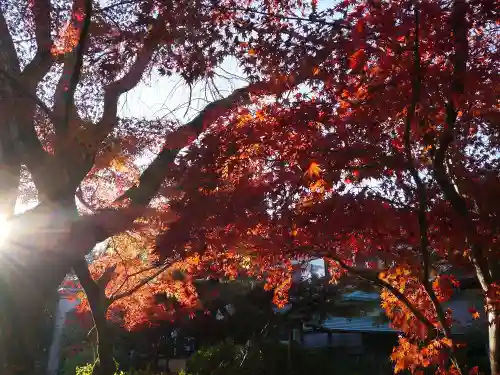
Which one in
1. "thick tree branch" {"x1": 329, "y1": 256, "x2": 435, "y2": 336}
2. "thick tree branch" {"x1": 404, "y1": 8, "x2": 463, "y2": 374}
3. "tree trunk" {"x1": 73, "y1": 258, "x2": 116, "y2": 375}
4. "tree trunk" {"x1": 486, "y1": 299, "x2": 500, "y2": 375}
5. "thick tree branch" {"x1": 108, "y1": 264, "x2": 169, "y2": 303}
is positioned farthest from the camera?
"thick tree branch" {"x1": 108, "y1": 264, "x2": 169, "y2": 303}

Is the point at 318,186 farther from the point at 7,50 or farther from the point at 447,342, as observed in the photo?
the point at 7,50

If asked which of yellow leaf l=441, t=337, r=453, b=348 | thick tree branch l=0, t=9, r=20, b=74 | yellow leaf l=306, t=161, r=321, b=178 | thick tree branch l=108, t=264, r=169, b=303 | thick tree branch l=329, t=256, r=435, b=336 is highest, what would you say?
thick tree branch l=0, t=9, r=20, b=74

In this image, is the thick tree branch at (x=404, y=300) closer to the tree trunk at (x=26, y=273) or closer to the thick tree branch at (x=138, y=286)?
the tree trunk at (x=26, y=273)

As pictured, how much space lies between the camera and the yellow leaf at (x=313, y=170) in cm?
426

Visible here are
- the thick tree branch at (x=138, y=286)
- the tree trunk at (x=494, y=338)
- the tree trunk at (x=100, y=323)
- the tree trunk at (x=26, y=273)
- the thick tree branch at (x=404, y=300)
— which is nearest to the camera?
the tree trunk at (x=494, y=338)

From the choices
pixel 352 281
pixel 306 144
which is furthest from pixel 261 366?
pixel 306 144

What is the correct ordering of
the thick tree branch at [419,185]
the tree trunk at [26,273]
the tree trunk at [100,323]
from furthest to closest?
the tree trunk at [100,323] < the tree trunk at [26,273] < the thick tree branch at [419,185]

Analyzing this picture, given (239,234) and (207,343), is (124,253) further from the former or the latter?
(207,343)

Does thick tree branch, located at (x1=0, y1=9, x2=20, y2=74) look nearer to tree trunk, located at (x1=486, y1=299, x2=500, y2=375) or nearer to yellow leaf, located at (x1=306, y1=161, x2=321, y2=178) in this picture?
yellow leaf, located at (x1=306, y1=161, x2=321, y2=178)

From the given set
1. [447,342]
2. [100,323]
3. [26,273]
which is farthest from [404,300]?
[100,323]

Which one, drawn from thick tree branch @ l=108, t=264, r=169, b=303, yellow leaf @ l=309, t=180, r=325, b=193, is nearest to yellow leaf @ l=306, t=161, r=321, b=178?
yellow leaf @ l=309, t=180, r=325, b=193

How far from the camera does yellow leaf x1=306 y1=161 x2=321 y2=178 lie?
4262 millimetres

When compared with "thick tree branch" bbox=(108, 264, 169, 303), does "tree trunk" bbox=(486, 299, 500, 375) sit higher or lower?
lower

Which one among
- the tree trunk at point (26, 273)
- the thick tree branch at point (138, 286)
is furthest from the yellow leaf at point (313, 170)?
the thick tree branch at point (138, 286)
